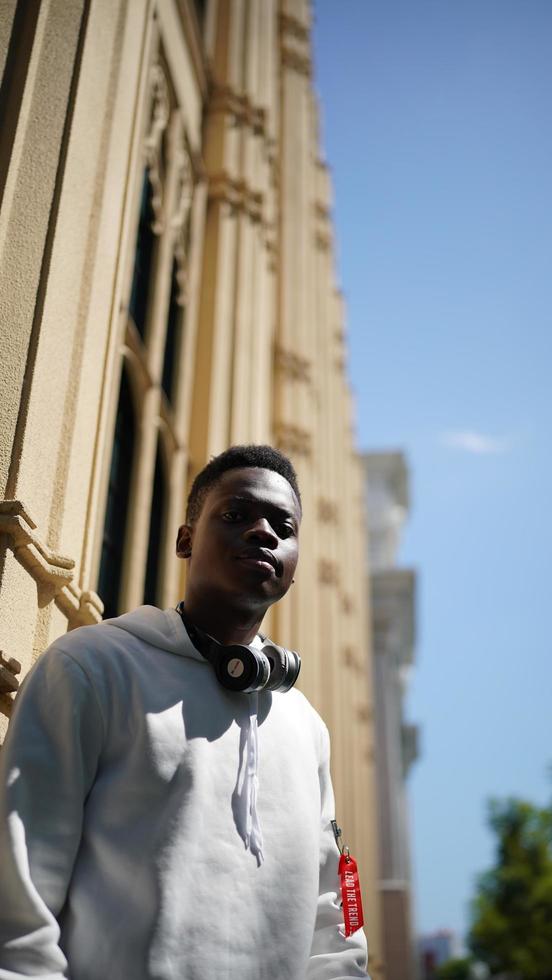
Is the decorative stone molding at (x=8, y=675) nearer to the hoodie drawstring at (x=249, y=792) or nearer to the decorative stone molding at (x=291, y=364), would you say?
the hoodie drawstring at (x=249, y=792)

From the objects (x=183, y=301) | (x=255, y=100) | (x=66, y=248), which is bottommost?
(x=66, y=248)

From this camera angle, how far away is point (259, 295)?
40.4ft

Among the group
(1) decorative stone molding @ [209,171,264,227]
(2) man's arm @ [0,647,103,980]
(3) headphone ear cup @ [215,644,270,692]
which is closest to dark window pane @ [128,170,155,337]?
(1) decorative stone molding @ [209,171,264,227]

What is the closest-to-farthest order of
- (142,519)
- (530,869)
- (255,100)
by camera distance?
(142,519)
(255,100)
(530,869)

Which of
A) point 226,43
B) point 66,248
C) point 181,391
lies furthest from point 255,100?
point 66,248

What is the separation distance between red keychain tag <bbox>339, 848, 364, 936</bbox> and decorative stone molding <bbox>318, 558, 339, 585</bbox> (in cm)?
1551

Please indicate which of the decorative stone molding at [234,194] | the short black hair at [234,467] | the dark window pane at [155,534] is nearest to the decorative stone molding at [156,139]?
the decorative stone molding at [234,194]

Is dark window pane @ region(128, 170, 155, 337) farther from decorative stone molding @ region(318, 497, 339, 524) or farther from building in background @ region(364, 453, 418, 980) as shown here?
building in background @ region(364, 453, 418, 980)

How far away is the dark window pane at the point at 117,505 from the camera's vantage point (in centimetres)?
743

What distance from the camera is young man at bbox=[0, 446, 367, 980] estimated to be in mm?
2141

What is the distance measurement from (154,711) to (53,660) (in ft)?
0.97

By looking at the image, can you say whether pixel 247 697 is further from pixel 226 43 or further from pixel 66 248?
pixel 226 43

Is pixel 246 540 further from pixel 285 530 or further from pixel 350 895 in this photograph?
pixel 350 895

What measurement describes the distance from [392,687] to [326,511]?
1484 centimetres
